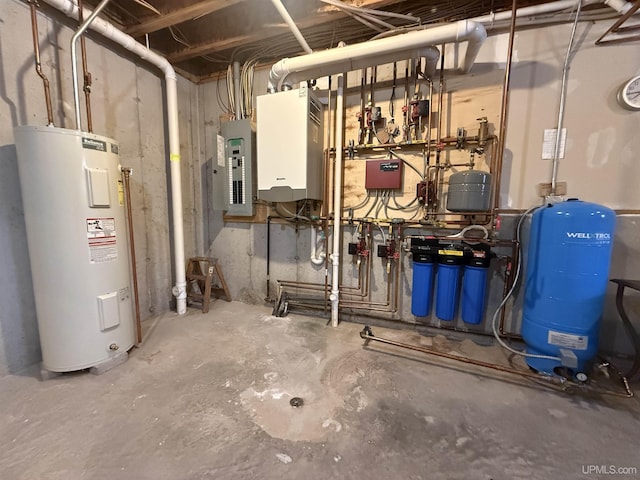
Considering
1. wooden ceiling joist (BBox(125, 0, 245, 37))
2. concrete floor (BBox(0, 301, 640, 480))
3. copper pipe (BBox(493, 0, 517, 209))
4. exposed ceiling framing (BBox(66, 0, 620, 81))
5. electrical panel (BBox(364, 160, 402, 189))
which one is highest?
exposed ceiling framing (BBox(66, 0, 620, 81))

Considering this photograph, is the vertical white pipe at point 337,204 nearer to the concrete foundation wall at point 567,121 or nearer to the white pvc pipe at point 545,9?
the concrete foundation wall at point 567,121

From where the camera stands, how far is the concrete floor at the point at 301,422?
1.20 meters

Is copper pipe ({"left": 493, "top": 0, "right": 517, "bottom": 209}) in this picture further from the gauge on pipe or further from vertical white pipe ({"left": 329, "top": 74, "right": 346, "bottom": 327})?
vertical white pipe ({"left": 329, "top": 74, "right": 346, "bottom": 327})

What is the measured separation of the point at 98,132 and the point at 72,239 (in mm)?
1130

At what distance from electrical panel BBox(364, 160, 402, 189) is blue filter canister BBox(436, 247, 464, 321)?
0.73 meters

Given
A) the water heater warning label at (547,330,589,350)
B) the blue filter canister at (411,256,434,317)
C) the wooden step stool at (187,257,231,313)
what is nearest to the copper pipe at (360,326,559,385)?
the water heater warning label at (547,330,589,350)

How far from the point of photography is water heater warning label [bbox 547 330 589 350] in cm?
168

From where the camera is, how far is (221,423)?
1428 mm

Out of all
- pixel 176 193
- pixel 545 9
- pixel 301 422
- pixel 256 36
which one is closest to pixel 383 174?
pixel 545 9

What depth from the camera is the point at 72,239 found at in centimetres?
168

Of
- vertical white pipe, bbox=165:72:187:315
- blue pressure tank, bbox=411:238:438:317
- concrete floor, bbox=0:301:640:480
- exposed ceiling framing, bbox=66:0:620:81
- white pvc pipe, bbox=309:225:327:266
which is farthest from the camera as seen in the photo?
white pvc pipe, bbox=309:225:327:266

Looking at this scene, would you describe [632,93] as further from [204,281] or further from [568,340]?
[204,281]

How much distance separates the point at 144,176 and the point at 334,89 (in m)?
2.09

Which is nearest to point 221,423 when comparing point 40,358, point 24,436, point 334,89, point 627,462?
point 24,436
